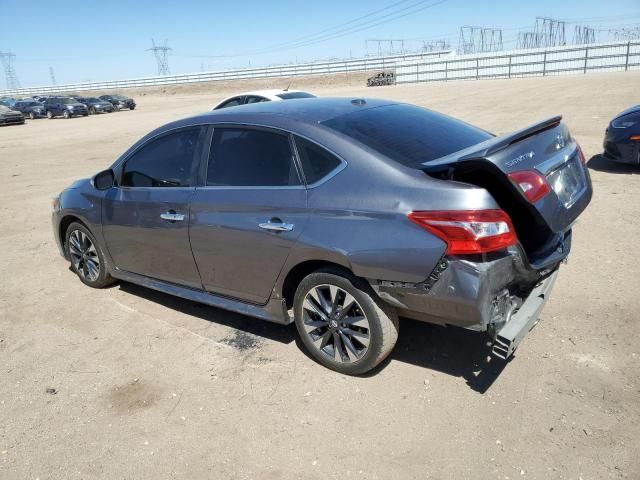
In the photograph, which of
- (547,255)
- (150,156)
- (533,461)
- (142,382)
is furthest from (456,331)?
(150,156)

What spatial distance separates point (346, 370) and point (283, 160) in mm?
1461

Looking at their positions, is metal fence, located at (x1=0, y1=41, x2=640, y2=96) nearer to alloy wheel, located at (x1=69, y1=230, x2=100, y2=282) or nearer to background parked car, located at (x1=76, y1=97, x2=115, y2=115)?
background parked car, located at (x1=76, y1=97, x2=115, y2=115)

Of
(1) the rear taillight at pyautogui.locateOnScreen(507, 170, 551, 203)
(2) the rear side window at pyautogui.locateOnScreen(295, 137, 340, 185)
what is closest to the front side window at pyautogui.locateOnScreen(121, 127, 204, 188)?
(2) the rear side window at pyautogui.locateOnScreen(295, 137, 340, 185)

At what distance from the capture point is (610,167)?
8.45 metres

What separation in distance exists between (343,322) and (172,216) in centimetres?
160

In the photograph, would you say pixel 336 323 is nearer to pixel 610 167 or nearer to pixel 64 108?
pixel 610 167

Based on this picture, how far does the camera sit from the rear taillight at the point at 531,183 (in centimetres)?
282

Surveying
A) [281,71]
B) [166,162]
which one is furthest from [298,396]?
[281,71]

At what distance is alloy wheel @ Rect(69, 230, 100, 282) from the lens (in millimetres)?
5055

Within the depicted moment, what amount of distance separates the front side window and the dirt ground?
1.19 metres

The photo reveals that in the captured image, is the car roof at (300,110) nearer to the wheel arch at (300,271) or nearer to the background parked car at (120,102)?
the wheel arch at (300,271)

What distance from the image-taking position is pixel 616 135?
25.5 ft

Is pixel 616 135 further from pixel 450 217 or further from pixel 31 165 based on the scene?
pixel 31 165

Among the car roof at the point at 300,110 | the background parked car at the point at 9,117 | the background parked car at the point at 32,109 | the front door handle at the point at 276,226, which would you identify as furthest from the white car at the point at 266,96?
the background parked car at the point at 32,109
